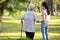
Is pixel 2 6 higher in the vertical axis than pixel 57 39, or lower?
higher

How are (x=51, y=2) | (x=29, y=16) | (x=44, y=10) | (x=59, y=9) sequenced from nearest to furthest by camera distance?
(x=29, y=16), (x=44, y=10), (x=51, y=2), (x=59, y=9)

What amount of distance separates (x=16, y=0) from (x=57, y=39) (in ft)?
36.9

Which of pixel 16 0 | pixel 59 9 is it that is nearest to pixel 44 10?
pixel 16 0

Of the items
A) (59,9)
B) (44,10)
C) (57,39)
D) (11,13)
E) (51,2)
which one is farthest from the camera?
(59,9)

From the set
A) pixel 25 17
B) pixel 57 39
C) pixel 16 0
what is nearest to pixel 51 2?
pixel 57 39

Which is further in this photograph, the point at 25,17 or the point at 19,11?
the point at 25,17

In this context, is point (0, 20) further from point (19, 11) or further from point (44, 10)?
point (44, 10)

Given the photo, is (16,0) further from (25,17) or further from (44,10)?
(44,10)

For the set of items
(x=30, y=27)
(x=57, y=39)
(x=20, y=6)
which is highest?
(x=20, y=6)

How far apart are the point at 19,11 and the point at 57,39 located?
11.3 meters

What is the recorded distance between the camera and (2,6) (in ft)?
10.1

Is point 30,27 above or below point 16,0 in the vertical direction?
below

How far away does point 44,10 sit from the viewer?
1126cm

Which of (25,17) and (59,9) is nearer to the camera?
(25,17)
